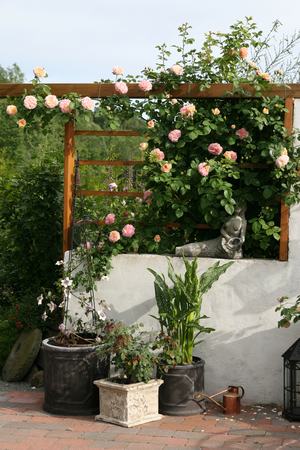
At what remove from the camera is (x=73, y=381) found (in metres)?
5.70

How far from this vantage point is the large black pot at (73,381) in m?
5.70

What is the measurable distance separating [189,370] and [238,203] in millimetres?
1385

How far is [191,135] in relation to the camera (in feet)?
20.0

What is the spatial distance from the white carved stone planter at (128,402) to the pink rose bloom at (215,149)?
6.05 ft

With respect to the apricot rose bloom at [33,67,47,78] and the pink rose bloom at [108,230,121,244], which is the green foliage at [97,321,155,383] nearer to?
the pink rose bloom at [108,230,121,244]

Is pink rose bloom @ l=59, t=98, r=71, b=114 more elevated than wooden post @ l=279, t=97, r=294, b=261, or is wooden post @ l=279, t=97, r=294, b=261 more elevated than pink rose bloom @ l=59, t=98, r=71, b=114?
pink rose bloom @ l=59, t=98, r=71, b=114

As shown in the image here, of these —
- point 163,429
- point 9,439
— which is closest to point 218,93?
point 163,429

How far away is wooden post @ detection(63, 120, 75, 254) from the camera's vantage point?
648 centimetres

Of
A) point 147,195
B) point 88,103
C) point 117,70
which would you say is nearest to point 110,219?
point 147,195

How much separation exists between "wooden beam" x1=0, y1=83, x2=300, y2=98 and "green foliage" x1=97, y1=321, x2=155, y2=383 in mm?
1976

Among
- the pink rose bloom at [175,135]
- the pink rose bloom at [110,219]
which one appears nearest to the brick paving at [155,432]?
the pink rose bloom at [110,219]

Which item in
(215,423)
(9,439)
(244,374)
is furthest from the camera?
(244,374)

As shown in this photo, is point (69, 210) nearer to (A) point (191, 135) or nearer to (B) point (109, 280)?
(B) point (109, 280)

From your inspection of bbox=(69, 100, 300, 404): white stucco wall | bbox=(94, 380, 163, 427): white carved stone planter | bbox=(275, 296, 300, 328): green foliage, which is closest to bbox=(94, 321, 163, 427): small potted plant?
bbox=(94, 380, 163, 427): white carved stone planter
